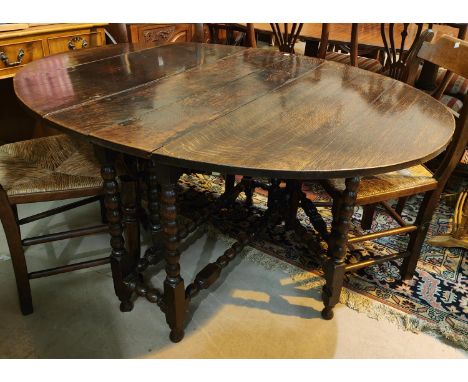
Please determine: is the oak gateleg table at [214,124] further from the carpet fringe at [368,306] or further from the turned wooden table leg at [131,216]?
the carpet fringe at [368,306]

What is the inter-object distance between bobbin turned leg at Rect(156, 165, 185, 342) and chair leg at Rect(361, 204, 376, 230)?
119 cm

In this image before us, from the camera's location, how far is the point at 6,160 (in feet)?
5.30

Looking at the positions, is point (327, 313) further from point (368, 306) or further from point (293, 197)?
point (293, 197)

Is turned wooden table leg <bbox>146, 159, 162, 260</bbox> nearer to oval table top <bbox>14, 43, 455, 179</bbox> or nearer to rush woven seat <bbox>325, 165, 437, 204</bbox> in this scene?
oval table top <bbox>14, 43, 455, 179</bbox>

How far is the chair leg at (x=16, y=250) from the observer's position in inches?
55.2

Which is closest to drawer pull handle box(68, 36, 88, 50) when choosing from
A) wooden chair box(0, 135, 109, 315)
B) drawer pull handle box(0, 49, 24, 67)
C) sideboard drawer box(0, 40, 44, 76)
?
sideboard drawer box(0, 40, 44, 76)

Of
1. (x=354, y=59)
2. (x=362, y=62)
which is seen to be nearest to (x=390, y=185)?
(x=354, y=59)

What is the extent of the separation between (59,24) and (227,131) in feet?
5.08

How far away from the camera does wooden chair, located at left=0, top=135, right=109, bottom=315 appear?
143 centimetres

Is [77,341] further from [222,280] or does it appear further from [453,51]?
[453,51]

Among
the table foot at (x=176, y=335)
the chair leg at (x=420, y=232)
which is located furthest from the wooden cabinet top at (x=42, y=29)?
the chair leg at (x=420, y=232)

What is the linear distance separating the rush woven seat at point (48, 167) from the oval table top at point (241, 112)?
1.03 feet

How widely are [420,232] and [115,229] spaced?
124cm

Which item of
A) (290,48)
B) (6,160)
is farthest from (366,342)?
(290,48)
